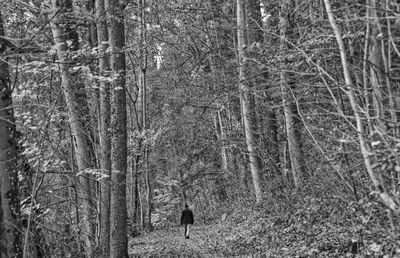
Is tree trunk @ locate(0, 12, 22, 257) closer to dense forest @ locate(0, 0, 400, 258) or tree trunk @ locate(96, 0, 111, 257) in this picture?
dense forest @ locate(0, 0, 400, 258)

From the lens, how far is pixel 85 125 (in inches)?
529

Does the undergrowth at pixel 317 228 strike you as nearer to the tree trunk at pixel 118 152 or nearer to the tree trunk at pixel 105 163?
the tree trunk at pixel 118 152

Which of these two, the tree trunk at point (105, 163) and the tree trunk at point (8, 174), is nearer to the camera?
the tree trunk at point (8, 174)

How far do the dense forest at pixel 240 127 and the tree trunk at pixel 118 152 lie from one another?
1.1 inches

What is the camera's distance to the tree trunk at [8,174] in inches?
243

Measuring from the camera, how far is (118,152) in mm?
11797

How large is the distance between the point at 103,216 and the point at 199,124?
61.4ft

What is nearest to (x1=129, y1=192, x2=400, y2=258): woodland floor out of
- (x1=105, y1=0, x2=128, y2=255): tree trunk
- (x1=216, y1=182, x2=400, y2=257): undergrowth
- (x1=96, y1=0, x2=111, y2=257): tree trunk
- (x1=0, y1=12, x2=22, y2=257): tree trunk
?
(x1=216, y1=182, x2=400, y2=257): undergrowth

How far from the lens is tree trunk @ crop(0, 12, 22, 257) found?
20.2 feet

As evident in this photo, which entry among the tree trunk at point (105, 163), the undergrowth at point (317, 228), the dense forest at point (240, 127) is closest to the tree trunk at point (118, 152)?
the dense forest at point (240, 127)

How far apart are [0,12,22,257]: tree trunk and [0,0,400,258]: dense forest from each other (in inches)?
0.7

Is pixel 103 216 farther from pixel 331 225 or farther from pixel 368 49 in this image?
pixel 368 49

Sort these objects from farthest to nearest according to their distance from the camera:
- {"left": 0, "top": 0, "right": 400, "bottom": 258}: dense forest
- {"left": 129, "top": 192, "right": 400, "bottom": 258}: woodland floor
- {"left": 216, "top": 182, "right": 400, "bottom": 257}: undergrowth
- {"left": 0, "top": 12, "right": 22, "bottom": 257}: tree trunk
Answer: {"left": 129, "top": 192, "right": 400, "bottom": 258}: woodland floor
{"left": 216, "top": 182, "right": 400, "bottom": 257}: undergrowth
{"left": 0, "top": 12, "right": 22, "bottom": 257}: tree trunk
{"left": 0, "top": 0, "right": 400, "bottom": 258}: dense forest

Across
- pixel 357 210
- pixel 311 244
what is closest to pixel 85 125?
pixel 311 244
